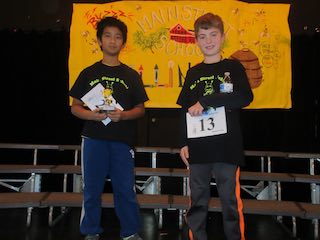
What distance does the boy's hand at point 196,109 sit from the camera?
1829mm

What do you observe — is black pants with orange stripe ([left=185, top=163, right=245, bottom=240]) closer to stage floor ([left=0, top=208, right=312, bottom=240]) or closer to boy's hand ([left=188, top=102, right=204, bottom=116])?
boy's hand ([left=188, top=102, right=204, bottom=116])

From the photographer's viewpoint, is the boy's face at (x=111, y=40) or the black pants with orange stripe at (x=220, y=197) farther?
the boy's face at (x=111, y=40)

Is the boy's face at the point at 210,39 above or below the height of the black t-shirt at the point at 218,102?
above

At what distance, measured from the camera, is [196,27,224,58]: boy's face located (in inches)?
75.2

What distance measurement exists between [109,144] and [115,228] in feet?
3.11

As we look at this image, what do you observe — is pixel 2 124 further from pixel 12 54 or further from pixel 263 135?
pixel 263 135

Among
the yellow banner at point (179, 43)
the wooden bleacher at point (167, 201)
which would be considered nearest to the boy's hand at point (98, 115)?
the wooden bleacher at point (167, 201)

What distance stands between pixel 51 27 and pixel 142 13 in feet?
3.16

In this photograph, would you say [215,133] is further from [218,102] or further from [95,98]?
[95,98]

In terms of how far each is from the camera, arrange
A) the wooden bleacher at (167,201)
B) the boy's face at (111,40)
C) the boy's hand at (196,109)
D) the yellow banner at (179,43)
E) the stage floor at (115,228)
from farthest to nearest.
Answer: the yellow banner at (179,43) → the stage floor at (115,228) → the wooden bleacher at (167,201) → the boy's face at (111,40) → the boy's hand at (196,109)

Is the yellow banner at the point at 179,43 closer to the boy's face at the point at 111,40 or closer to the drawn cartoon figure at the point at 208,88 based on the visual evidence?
the boy's face at the point at 111,40

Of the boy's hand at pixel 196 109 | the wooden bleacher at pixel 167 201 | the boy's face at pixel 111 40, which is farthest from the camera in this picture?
the wooden bleacher at pixel 167 201

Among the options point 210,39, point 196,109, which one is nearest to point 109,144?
point 196,109

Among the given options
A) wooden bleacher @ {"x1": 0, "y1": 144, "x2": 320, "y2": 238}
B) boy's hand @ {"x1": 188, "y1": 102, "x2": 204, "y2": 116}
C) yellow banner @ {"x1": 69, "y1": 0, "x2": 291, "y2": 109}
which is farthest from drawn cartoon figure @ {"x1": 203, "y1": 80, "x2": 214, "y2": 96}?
yellow banner @ {"x1": 69, "y1": 0, "x2": 291, "y2": 109}
